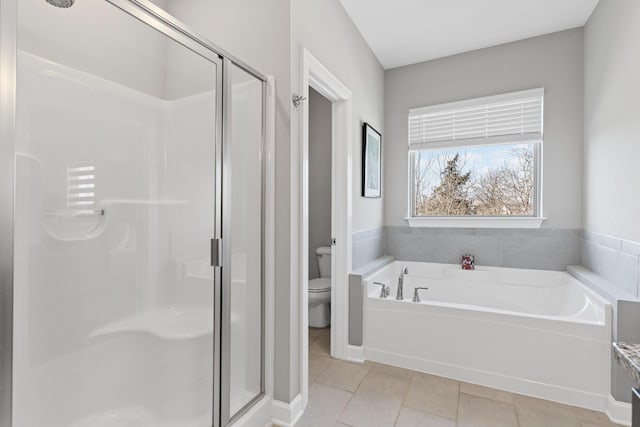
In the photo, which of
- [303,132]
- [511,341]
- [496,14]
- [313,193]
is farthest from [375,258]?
[496,14]

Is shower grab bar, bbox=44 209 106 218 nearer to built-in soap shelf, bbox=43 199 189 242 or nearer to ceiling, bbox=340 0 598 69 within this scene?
built-in soap shelf, bbox=43 199 189 242

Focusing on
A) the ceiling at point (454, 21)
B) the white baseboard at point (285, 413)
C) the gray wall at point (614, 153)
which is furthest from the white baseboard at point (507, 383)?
the ceiling at point (454, 21)

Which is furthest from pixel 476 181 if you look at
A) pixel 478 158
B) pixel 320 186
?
pixel 320 186

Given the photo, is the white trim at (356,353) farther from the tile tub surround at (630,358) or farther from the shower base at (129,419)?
the tile tub surround at (630,358)

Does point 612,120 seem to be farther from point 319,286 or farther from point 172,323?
point 172,323

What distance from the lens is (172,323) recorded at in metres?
1.61

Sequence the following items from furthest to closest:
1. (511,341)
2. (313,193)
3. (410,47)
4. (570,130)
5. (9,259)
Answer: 1. (313,193)
2. (410,47)
3. (570,130)
4. (511,341)
5. (9,259)

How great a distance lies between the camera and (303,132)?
187cm

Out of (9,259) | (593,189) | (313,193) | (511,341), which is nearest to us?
(9,259)

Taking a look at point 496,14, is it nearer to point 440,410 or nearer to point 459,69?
point 459,69

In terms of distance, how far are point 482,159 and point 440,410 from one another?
232 cm

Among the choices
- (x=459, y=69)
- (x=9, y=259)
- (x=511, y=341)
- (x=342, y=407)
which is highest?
(x=459, y=69)

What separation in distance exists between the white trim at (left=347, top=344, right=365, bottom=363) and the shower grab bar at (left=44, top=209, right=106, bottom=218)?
1.92 m

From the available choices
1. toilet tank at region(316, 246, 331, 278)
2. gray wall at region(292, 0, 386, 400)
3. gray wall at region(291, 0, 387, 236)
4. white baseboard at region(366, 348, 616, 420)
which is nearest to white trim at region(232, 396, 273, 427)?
gray wall at region(292, 0, 386, 400)
